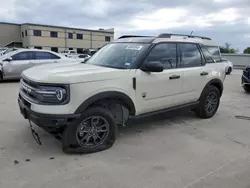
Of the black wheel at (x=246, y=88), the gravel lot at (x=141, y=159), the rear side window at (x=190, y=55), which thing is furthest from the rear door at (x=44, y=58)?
the black wheel at (x=246, y=88)

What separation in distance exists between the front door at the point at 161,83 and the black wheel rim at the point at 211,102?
1.04 meters

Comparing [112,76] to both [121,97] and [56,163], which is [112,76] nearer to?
[121,97]

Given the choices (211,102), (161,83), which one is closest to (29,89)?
(161,83)

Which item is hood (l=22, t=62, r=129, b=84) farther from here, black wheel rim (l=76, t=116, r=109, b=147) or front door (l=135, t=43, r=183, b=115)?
black wheel rim (l=76, t=116, r=109, b=147)

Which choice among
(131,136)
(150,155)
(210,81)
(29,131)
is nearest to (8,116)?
(29,131)

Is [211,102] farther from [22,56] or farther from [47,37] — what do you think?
[47,37]

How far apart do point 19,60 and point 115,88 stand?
8.43 meters

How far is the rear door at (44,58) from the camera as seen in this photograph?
11273mm

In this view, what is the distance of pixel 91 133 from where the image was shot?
3807mm

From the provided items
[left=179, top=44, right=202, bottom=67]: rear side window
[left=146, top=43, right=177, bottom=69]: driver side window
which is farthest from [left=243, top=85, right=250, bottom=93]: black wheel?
[left=146, top=43, right=177, bottom=69]: driver side window

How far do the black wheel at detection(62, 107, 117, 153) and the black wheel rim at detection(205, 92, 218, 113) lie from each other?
2.70 metres

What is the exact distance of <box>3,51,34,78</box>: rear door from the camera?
34.7 ft

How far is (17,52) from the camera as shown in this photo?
10953 millimetres

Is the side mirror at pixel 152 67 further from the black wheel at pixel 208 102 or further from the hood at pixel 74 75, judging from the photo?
the black wheel at pixel 208 102
